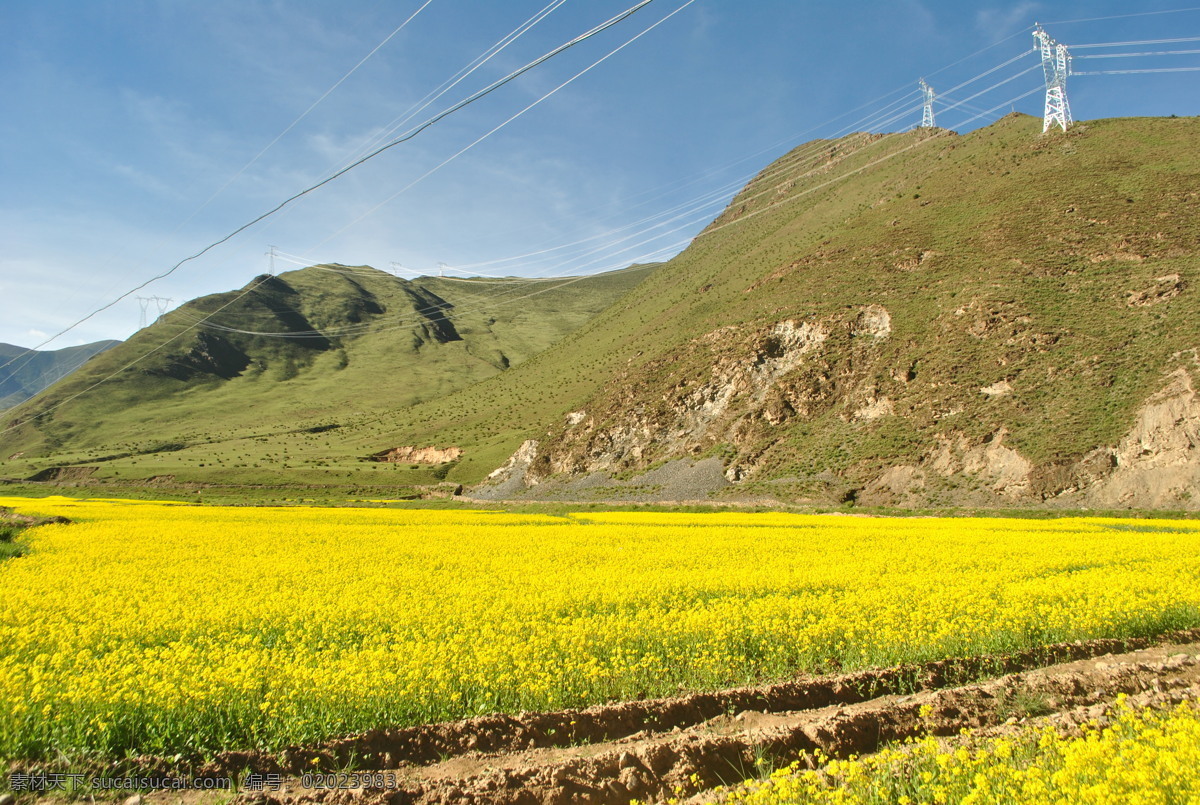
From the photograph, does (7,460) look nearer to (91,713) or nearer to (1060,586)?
(91,713)

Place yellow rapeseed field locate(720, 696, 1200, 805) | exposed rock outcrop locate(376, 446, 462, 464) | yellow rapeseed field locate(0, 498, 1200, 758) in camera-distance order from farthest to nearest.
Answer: exposed rock outcrop locate(376, 446, 462, 464)
yellow rapeseed field locate(0, 498, 1200, 758)
yellow rapeseed field locate(720, 696, 1200, 805)

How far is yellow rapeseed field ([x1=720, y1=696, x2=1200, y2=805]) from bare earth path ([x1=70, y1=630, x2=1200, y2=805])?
2.57ft

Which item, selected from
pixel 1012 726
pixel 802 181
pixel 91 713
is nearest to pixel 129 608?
pixel 91 713

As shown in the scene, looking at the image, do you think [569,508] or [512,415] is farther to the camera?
[512,415]

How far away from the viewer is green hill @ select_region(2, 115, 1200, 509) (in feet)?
145

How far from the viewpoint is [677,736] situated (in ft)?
19.4

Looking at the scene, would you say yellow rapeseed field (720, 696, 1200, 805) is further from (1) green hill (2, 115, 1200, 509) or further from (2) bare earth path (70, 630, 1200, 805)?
(1) green hill (2, 115, 1200, 509)

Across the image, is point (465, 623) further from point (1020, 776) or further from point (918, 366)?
point (918, 366)

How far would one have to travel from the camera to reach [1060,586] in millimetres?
12227

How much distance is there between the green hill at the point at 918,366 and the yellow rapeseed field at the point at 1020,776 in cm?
4478

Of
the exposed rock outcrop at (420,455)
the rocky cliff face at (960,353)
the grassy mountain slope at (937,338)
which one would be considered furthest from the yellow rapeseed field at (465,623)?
the exposed rock outcrop at (420,455)

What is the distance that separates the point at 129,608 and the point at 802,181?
17268cm

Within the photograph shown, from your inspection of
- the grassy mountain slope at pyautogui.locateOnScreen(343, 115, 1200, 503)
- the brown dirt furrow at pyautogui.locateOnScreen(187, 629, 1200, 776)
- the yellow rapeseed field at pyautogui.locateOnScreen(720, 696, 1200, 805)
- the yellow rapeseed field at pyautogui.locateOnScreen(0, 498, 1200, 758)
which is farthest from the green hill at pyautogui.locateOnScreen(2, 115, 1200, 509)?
the yellow rapeseed field at pyautogui.locateOnScreen(720, 696, 1200, 805)

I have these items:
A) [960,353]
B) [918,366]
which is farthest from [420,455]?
[960,353]
